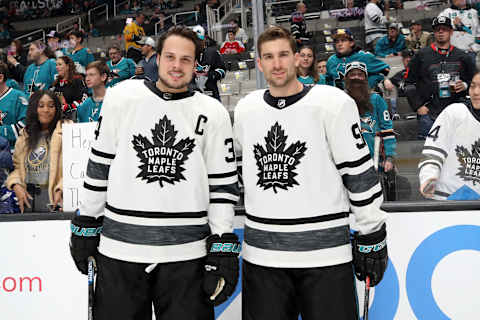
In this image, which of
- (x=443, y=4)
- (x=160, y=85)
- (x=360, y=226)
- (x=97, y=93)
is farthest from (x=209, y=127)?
(x=443, y=4)

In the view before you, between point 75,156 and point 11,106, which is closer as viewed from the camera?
point 75,156

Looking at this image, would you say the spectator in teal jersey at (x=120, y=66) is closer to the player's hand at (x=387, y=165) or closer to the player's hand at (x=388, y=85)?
the player's hand at (x=388, y=85)

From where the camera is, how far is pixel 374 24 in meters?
8.41

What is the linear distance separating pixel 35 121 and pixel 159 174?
63.0 inches

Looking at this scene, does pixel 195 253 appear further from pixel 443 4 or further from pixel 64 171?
pixel 443 4

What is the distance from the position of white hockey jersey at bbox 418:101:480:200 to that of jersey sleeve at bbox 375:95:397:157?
53 centimetres

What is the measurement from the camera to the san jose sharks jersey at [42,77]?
245 inches

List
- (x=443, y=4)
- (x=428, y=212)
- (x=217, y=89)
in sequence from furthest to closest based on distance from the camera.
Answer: (x=443, y=4), (x=217, y=89), (x=428, y=212)

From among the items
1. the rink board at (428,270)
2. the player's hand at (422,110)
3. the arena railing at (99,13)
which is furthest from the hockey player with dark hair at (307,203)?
the arena railing at (99,13)

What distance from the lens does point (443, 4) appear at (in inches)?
388

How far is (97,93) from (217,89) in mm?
1712

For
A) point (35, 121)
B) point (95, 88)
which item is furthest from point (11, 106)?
point (35, 121)

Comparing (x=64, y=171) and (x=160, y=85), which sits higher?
(x=160, y=85)

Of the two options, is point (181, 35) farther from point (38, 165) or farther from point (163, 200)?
point (38, 165)
